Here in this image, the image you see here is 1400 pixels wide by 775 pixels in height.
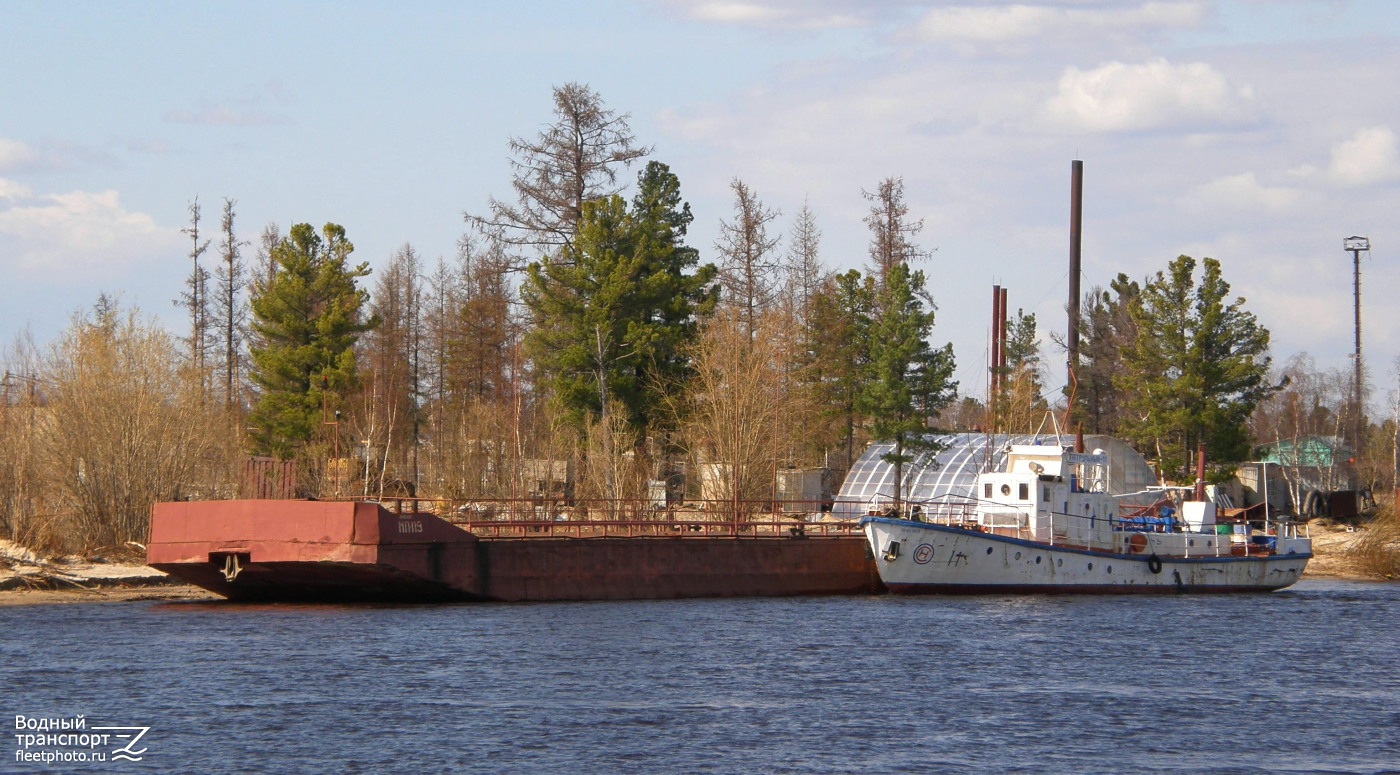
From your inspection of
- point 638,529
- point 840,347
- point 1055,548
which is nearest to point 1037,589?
point 1055,548

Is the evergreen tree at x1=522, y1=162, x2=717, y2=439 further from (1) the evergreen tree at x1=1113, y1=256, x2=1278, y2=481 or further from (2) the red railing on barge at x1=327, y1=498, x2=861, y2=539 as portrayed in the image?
(1) the evergreen tree at x1=1113, y1=256, x2=1278, y2=481

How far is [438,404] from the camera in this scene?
302 feet

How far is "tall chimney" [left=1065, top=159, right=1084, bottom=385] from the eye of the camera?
81.3 m

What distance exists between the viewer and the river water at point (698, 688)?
2448 centimetres

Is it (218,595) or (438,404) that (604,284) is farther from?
(438,404)

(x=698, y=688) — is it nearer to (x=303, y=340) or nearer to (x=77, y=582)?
(x=77, y=582)

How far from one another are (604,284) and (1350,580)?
1259 inches

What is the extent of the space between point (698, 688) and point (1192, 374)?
43.9 meters

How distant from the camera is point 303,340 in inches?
2628

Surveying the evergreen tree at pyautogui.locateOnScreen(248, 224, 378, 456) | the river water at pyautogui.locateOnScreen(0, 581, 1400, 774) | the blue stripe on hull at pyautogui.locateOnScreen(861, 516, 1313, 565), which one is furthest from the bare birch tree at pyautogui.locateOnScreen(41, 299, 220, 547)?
the blue stripe on hull at pyautogui.locateOnScreen(861, 516, 1313, 565)

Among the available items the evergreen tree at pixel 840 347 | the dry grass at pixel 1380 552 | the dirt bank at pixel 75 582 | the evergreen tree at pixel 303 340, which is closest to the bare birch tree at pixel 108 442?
the dirt bank at pixel 75 582

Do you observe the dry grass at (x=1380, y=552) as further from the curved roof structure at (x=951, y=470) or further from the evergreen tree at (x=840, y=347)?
the evergreen tree at (x=840, y=347)

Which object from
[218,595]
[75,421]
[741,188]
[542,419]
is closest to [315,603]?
[218,595]

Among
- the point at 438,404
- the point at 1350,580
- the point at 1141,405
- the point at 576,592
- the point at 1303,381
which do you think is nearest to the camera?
the point at 576,592
